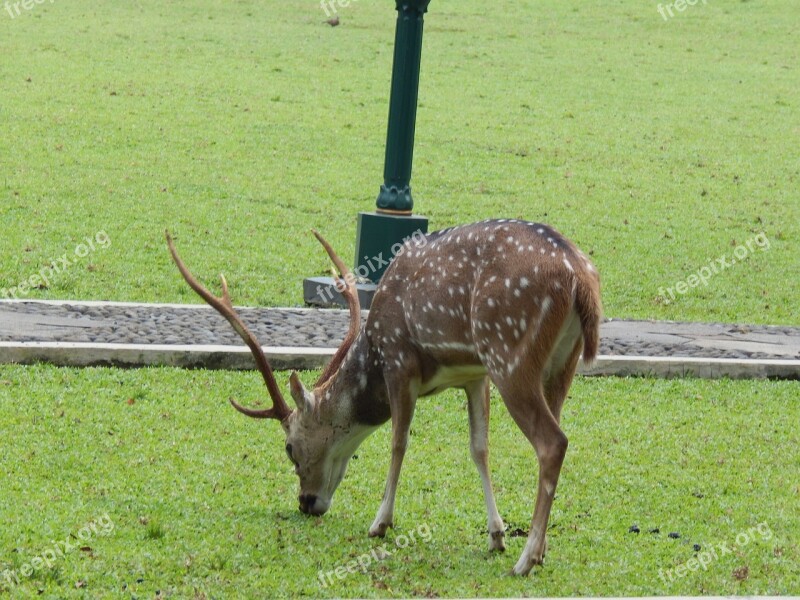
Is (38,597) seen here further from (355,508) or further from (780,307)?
(780,307)

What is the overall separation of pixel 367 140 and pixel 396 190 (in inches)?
361

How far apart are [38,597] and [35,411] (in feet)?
9.32

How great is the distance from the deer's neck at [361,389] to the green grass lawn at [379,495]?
0.59 m

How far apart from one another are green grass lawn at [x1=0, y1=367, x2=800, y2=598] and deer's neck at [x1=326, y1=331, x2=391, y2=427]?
588 millimetres

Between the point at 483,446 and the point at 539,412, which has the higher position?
the point at 539,412

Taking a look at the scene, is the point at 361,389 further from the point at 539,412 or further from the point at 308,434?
the point at 539,412

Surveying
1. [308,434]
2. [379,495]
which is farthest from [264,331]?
[308,434]

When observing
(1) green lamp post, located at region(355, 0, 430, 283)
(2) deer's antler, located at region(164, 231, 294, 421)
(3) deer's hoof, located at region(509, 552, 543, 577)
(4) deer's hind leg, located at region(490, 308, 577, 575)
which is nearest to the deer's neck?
(2) deer's antler, located at region(164, 231, 294, 421)

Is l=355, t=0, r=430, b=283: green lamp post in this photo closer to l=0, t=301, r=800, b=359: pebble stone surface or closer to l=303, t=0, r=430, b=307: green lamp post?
l=303, t=0, r=430, b=307: green lamp post

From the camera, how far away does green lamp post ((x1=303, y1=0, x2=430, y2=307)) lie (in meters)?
11.1

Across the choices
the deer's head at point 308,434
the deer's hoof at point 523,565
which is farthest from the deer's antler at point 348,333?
the deer's hoof at point 523,565

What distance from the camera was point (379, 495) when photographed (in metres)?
7.18

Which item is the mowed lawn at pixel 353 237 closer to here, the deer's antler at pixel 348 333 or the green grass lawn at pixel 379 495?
the green grass lawn at pixel 379 495

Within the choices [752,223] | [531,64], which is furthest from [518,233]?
[531,64]
